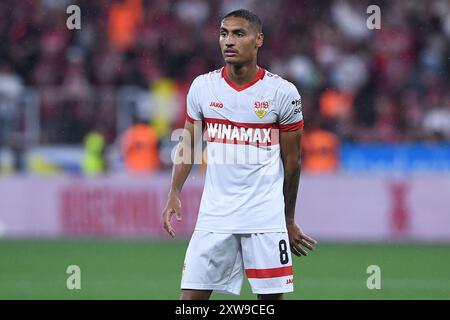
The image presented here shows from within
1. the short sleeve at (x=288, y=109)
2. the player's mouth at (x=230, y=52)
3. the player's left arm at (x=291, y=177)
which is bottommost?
the player's left arm at (x=291, y=177)

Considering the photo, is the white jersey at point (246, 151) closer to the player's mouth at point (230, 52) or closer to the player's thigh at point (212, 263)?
the player's thigh at point (212, 263)

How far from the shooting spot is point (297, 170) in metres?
6.90

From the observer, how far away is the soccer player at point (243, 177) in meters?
6.73

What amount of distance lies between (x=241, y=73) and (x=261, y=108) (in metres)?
0.25

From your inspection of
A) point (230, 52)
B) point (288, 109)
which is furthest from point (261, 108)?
point (230, 52)

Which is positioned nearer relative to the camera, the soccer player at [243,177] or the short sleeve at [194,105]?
the soccer player at [243,177]

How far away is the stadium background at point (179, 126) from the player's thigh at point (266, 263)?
15.8 feet

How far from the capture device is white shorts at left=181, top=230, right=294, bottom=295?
6.73 meters

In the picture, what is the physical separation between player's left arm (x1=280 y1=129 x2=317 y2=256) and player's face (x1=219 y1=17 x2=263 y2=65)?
0.52 metres

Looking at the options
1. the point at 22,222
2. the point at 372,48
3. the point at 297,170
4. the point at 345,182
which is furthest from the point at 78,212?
the point at 297,170

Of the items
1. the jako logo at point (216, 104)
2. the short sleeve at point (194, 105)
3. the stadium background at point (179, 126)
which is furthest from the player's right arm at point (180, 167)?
the stadium background at point (179, 126)

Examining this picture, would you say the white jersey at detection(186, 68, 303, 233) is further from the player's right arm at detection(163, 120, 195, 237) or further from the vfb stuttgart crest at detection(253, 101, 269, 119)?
the player's right arm at detection(163, 120, 195, 237)

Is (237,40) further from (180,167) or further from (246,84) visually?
(180,167)
